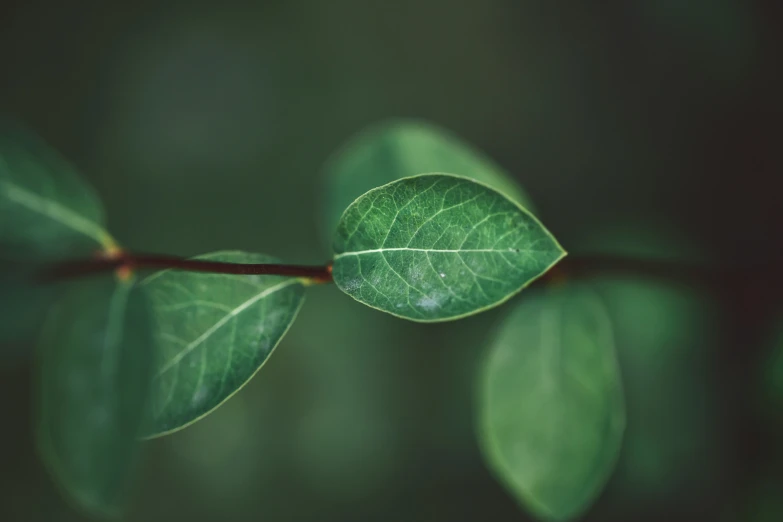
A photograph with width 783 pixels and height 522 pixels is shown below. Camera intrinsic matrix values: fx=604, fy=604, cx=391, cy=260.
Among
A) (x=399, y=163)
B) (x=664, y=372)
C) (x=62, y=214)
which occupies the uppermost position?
(x=62, y=214)

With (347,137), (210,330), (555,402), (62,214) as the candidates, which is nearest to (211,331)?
(210,330)

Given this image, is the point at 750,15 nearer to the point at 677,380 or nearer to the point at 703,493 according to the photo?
the point at 677,380

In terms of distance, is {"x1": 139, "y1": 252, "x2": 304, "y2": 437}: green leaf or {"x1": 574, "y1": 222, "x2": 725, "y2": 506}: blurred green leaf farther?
{"x1": 574, "y1": 222, "x2": 725, "y2": 506}: blurred green leaf

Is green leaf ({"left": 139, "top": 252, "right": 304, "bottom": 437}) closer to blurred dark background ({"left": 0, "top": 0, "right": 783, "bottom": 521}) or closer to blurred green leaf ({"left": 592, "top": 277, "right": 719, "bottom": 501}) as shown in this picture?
blurred green leaf ({"left": 592, "top": 277, "right": 719, "bottom": 501})

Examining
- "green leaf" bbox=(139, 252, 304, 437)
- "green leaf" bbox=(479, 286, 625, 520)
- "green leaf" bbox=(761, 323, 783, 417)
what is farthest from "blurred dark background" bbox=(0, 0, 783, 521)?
"green leaf" bbox=(139, 252, 304, 437)

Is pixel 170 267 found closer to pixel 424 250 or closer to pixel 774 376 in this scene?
pixel 424 250

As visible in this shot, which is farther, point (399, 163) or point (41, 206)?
point (399, 163)

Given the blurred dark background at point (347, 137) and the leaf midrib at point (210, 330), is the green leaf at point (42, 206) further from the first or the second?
the blurred dark background at point (347, 137)
